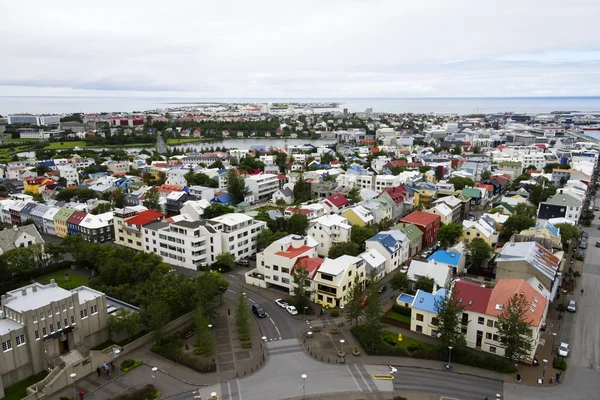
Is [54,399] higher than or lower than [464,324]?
lower

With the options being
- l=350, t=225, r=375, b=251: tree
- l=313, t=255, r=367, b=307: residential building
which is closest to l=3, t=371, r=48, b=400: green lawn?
l=313, t=255, r=367, b=307: residential building

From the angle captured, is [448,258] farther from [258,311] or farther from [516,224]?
[258,311]

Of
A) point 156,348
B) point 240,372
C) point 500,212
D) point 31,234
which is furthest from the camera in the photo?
point 500,212

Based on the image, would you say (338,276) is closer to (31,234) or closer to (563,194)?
(31,234)

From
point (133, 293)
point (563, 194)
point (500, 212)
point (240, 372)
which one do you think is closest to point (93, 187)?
point (133, 293)

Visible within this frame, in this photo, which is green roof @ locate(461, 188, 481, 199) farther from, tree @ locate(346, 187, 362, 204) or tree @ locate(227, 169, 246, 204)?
tree @ locate(227, 169, 246, 204)

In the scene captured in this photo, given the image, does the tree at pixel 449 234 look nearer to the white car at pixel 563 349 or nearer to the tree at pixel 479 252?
the tree at pixel 479 252

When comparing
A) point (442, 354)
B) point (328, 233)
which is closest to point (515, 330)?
point (442, 354)
